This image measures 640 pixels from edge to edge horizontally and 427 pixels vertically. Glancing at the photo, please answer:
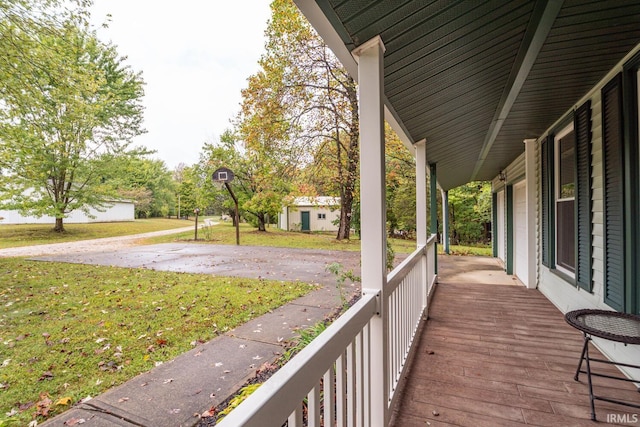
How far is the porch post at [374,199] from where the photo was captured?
1606 millimetres

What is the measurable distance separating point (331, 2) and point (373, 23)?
0.30 m

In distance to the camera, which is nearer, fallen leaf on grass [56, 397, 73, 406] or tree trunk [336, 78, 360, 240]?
fallen leaf on grass [56, 397, 73, 406]

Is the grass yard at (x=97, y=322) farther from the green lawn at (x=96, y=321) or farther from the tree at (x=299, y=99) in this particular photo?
the tree at (x=299, y=99)

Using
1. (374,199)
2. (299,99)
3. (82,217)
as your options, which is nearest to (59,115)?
(299,99)

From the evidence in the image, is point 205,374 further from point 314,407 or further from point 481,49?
point 481,49

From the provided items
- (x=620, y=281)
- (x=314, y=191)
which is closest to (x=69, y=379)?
(x=620, y=281)

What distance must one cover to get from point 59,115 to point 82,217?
8296 millimetres

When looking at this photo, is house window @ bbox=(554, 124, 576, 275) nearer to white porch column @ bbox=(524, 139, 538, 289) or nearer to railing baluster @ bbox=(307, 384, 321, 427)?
white porch column @ bbox=(524, 139, 538, 289)

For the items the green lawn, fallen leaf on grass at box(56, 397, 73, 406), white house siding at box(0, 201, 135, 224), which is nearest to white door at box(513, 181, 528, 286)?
the green lawn

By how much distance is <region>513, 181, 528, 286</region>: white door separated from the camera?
18.1ft

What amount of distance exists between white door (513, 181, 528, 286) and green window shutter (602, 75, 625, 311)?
3.19m

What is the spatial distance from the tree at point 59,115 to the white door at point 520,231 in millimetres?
9584

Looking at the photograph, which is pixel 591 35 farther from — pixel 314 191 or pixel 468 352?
pixel 314 191

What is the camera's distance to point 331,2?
1.23 meters
